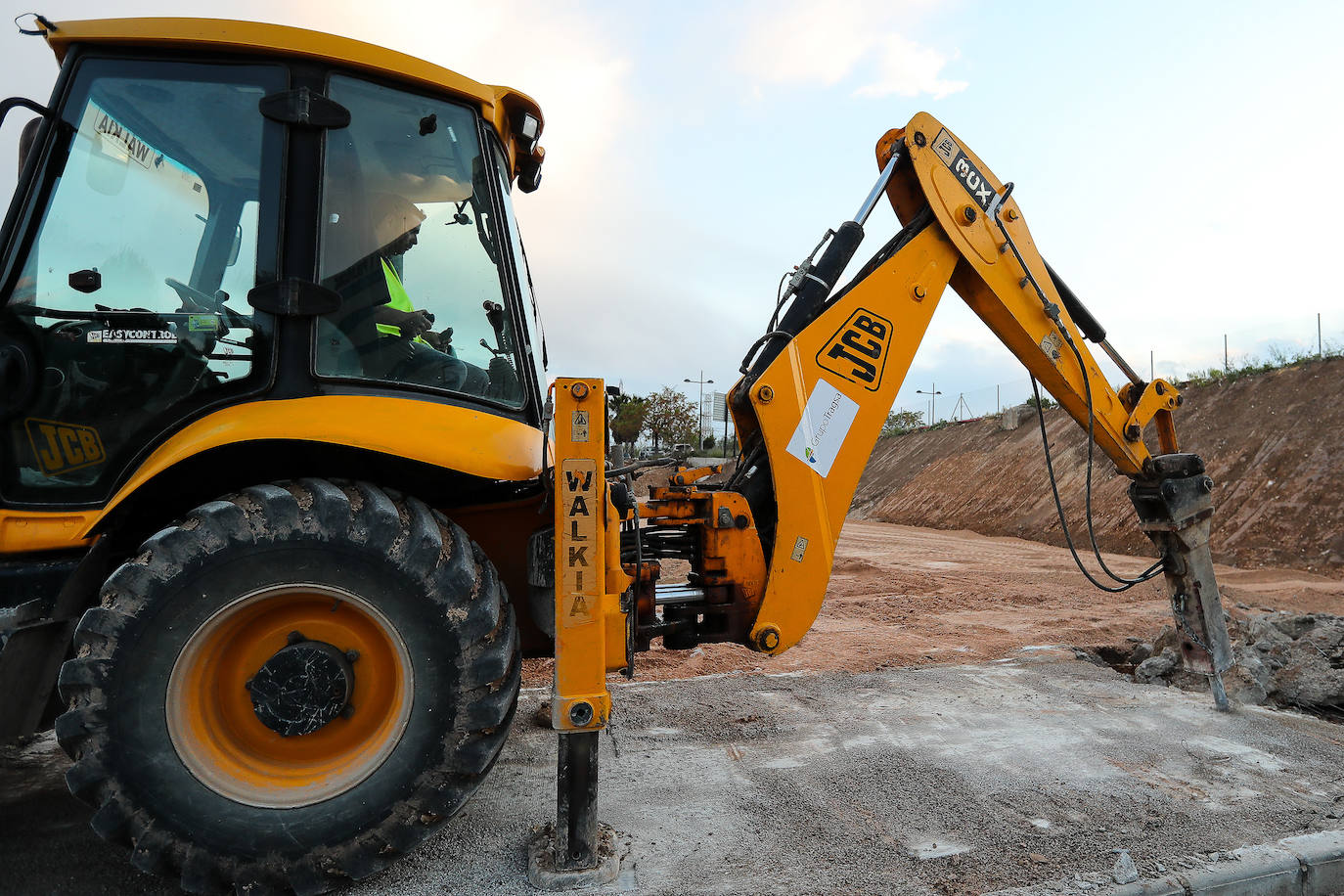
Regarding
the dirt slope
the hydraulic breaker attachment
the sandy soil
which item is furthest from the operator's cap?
the dirt slope

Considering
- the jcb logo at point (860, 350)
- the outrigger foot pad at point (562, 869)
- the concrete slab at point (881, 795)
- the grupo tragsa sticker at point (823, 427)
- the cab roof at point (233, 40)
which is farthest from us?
the jcb logo at point (860, 350)

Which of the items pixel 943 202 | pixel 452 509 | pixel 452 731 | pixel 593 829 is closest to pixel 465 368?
pixel 452 509

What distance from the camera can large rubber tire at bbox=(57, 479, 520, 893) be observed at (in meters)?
2.12

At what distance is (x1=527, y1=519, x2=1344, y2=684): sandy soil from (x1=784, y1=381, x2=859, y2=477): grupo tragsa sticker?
235 cm

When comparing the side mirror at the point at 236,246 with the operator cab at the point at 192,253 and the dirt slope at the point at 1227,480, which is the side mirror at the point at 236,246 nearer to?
the operator cab at the point at 192,253

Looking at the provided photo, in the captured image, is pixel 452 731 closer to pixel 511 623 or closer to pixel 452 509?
pixel 511 623

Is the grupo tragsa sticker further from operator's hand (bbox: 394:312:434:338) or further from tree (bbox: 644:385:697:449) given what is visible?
tree (bbox: 644:385:697:449)

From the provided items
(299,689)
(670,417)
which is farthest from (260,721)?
(670,417)

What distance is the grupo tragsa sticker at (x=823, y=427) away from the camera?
3.36 meters

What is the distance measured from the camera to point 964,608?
25.9 ft

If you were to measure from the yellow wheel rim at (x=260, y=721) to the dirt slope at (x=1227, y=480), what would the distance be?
12353 millimetres

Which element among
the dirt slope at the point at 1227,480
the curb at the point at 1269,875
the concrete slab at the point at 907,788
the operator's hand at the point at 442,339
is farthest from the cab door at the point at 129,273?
the dirt slope at the point at 1227,480

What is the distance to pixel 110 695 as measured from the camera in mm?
2131

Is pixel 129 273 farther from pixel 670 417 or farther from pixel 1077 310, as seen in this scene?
pixel 670 417
